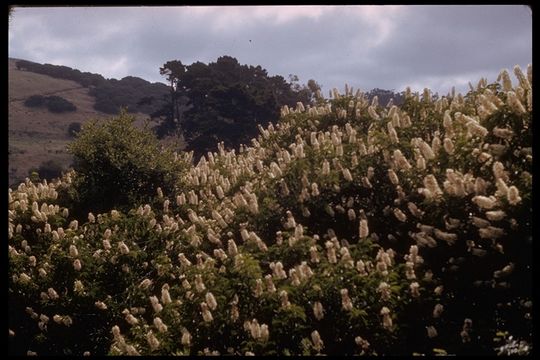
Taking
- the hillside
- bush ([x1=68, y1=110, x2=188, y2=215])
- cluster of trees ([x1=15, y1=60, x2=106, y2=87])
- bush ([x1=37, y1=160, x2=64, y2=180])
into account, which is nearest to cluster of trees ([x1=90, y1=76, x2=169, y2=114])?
the hillside

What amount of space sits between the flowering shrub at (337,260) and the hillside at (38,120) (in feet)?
166

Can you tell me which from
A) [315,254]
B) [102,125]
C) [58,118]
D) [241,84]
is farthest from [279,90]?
[58,118]

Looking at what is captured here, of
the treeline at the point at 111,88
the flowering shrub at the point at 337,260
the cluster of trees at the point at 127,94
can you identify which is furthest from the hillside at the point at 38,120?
the flowering shrub at the point at 337,260

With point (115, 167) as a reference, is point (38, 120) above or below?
above

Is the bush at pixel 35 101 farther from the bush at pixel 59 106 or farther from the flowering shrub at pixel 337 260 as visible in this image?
the flowering shrub at pixel 337 260

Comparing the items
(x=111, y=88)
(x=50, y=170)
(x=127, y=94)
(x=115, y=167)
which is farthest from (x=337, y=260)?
(x=111, y=88)

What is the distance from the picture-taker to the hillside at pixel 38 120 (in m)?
63.0

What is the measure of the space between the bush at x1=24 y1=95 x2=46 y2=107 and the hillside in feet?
2.49

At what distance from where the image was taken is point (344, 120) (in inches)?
522

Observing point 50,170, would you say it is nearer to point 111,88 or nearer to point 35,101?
point 35,101

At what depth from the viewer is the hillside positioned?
6297 cm

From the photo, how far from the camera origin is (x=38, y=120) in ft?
259

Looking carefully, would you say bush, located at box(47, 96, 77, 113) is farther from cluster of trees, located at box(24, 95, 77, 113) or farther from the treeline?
the treeline

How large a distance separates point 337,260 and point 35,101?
8700 centimetres
